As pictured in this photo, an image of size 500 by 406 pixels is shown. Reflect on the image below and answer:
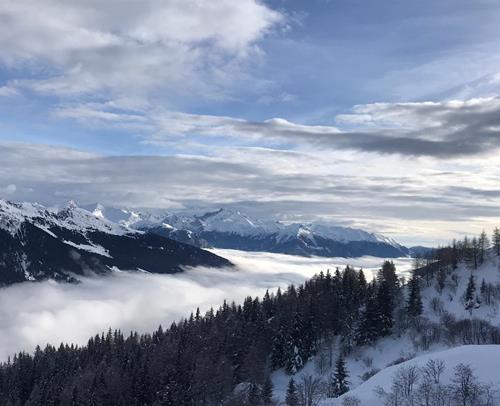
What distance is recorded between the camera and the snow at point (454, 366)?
3971 inches

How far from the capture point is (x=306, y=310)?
7534 inches

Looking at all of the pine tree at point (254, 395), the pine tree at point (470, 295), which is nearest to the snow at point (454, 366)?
the pine tree at point (254, 395)

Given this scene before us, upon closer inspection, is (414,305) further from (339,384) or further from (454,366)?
(454,366)

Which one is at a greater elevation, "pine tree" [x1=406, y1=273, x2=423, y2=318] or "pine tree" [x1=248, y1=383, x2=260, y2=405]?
"pine tree" [x1=406, y1=273, x2=423, y2=318]

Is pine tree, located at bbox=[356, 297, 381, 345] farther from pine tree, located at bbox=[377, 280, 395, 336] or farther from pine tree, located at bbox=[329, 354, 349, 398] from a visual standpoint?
pine tree, located at bbox=[329, 354, 349, 398]

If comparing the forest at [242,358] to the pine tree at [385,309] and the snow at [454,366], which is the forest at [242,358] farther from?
the snow at [454,366]

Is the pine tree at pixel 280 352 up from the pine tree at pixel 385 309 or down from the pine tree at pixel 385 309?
down

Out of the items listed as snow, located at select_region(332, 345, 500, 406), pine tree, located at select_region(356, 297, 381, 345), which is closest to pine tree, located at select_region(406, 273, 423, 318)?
pine tree, located at select_region(356, 297, 381, 345)

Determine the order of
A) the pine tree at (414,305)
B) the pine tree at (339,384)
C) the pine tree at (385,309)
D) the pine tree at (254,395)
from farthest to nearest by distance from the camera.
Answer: the pine tree at (414,305) → the pine tree at (385,309) → the pine tree at (339,384) → the pine tree at (254,395)

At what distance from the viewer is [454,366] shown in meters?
107

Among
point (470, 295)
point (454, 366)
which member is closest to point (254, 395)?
point (454, 366)

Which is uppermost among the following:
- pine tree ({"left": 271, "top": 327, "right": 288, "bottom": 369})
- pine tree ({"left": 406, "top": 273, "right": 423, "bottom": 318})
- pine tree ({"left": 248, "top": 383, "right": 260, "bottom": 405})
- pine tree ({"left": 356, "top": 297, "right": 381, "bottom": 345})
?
pine tree ({"left": 406, "top": 273, "right": 423, "bottom": 318})

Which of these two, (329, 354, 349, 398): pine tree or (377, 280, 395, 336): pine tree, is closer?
(329, 354, 349, 398): pine tree

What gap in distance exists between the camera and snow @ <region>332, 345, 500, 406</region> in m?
101
